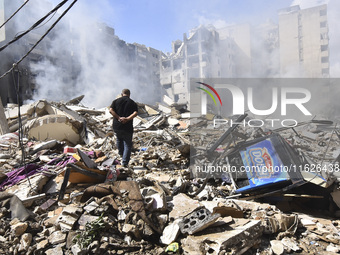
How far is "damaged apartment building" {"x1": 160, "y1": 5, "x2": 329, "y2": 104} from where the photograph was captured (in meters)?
39.8

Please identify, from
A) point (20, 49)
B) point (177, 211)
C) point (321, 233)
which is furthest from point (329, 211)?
point (20, 49)

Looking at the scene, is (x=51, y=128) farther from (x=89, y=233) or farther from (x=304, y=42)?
(x=304, y=42)

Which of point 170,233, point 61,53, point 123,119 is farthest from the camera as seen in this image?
point 61,53

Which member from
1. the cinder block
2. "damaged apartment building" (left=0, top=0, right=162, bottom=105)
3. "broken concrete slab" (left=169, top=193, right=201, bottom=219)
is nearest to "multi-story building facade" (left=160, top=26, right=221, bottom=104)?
"damaged apartment building" (left=0, top=0, right=162, bottom=105)

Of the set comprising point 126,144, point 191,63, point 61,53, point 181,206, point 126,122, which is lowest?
point 181,206

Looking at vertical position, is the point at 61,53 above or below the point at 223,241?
above

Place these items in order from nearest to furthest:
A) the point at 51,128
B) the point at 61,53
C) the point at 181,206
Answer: the point at 181,206, the point at 51,128, the point at 61,53

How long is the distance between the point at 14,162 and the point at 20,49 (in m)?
26.0

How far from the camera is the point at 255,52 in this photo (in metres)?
42.8

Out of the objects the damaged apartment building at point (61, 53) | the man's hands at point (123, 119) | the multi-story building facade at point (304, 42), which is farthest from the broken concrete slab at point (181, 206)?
the multi-story building facade at point (304, 42)

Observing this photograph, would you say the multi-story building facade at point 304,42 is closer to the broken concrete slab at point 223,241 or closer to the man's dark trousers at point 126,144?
the man's dark trousers at point 126,144

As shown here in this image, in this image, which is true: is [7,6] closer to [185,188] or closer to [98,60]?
[98,60]

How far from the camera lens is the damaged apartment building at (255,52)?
130 ft

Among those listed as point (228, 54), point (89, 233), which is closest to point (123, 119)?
point (89, 233)
